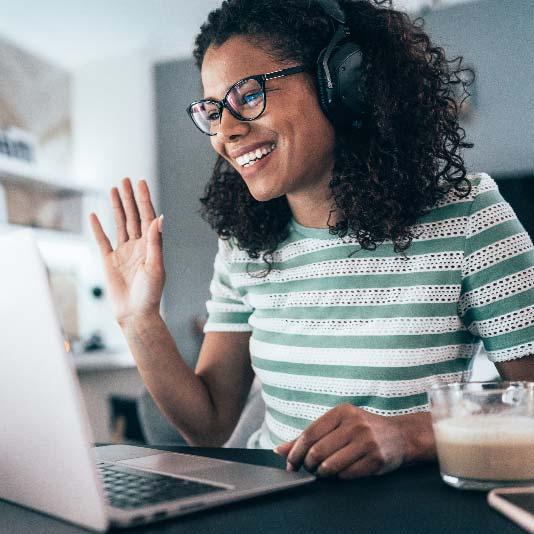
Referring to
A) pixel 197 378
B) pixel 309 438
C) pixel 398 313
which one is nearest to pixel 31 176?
pixel 197 378

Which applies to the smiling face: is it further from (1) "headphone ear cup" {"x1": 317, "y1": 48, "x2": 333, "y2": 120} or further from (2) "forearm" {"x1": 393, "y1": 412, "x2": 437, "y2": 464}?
(2) "forearm" {"x1": 393, "y1": 412, "x2": 437, "y2": 464}

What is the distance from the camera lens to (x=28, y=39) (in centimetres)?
386

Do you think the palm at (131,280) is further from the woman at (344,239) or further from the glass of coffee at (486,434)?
the glass of coffee at (486,434)

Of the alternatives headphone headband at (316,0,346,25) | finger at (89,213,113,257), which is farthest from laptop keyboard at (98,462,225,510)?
headphone headband at (316,0,346,25)

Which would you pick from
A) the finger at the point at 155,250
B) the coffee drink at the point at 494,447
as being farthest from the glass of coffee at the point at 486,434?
the finger at the point at 155,250

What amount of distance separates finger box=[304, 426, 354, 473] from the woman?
372mm

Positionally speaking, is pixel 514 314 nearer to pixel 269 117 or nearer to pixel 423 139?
pixel 423 139

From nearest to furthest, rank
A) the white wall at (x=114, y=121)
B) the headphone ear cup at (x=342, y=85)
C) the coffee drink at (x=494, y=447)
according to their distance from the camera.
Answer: the coffee drink at (x=494, y=447)
the headphone ear cup at (x=342, y=85)
the white wall at (x=114, y=121)

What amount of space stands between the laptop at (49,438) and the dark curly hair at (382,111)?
1.84ft

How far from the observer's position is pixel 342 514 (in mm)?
539

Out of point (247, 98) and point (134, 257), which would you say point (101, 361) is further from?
point (247, 98)

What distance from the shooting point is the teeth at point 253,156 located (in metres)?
1.12

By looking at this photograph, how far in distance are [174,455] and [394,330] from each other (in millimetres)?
404

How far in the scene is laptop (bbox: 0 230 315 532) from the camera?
466 mm
